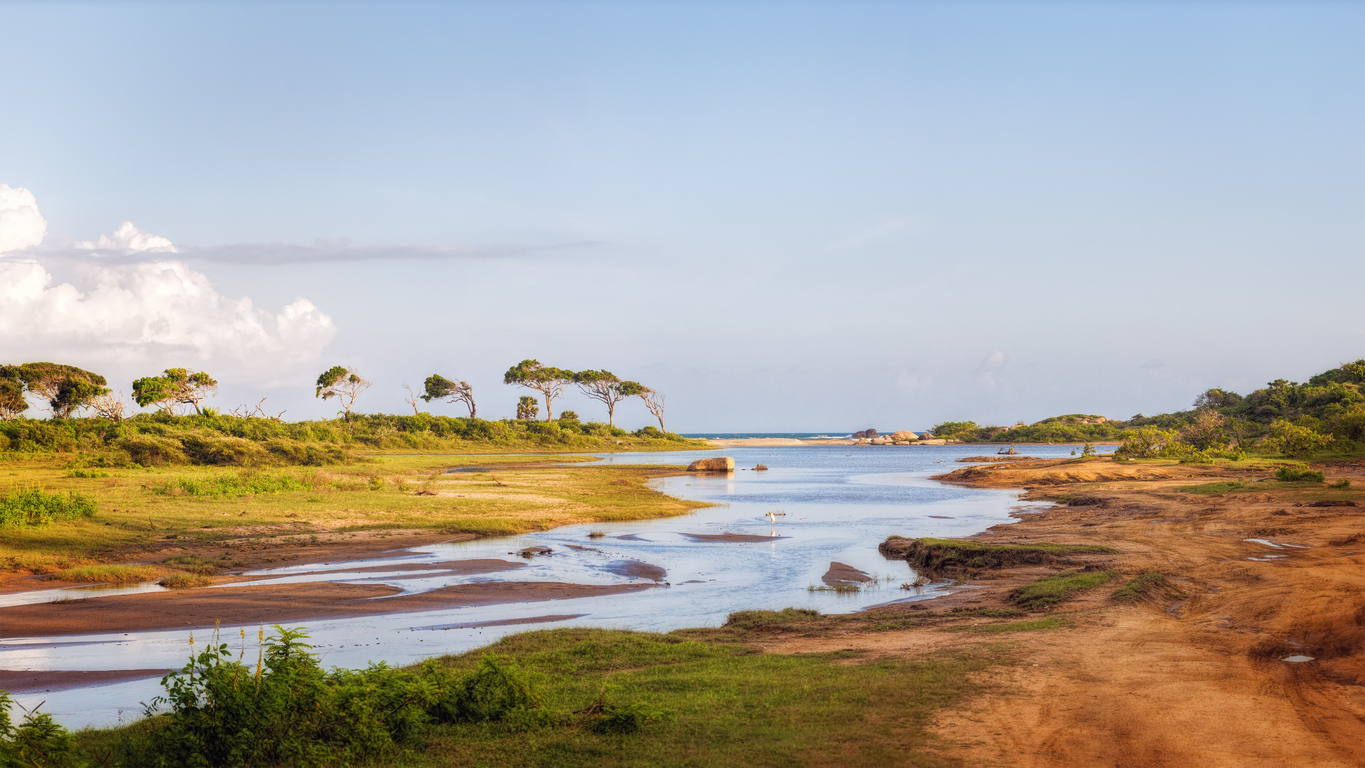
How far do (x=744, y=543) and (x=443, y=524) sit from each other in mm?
11550

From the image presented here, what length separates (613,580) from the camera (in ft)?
72.8

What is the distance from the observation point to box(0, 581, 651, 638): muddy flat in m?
16.0

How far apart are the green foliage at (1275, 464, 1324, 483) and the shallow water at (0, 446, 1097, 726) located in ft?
39.4

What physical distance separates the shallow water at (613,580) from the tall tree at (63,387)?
57643 millimetres

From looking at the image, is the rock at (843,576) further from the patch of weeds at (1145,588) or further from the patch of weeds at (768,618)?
the patch of weeds at (1145,588)

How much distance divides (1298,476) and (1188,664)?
35.3m

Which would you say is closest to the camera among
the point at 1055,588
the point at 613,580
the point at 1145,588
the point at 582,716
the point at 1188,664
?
the point at 582,716

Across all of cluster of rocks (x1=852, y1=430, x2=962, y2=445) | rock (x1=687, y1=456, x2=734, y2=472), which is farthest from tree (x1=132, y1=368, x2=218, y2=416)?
cluster of rocks (x1=852, y1=430, x2=962, y2=445)

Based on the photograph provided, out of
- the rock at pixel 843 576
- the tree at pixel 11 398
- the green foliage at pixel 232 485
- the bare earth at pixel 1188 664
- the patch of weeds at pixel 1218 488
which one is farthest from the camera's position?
the tree at pixel 11 398

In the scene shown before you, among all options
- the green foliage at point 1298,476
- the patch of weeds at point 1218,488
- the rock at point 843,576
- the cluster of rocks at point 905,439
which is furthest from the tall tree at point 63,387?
the cluster of rocks at point 905,439

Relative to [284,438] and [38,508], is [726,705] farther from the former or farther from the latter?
[284,438]

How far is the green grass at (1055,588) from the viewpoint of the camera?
17.0 m

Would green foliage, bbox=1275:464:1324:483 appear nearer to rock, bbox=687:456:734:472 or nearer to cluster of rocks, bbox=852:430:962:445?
rock, bbox=687:456:734:472

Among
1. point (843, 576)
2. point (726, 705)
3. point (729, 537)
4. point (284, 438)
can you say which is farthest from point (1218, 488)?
point (284, 438)
